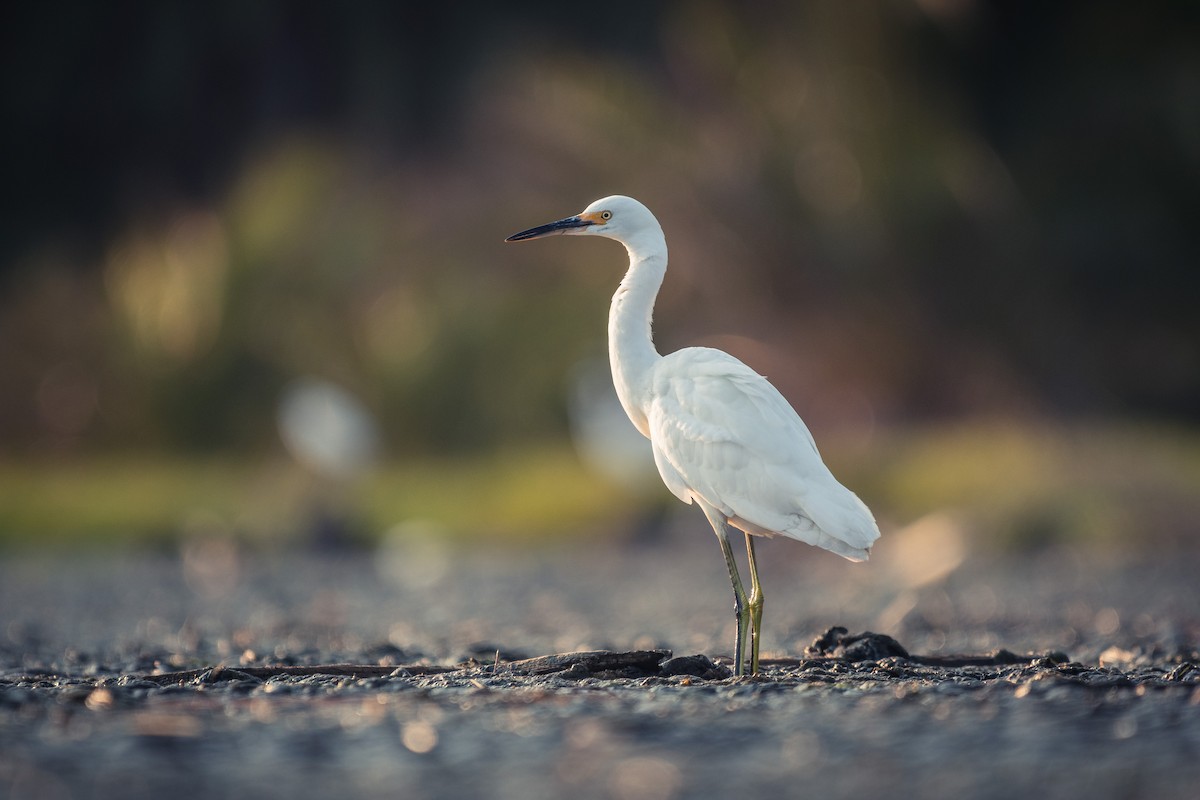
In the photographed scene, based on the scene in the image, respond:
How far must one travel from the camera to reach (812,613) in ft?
26.8

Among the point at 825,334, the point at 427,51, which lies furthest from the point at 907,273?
the point at 427,51

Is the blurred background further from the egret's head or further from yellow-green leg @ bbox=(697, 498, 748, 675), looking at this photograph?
yellow-green leg @ bbox=(697, 498, 748, 675)

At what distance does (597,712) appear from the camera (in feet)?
11.5

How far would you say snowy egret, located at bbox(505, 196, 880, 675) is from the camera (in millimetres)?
4551

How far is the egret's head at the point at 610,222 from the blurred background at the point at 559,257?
6.65 metres

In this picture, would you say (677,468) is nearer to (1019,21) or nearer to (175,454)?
(1019,21)

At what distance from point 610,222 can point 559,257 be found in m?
11.6

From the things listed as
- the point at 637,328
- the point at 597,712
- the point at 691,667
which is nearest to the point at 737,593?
the point at 691,667

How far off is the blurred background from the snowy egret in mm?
6735

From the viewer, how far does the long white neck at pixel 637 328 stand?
17.1 feet

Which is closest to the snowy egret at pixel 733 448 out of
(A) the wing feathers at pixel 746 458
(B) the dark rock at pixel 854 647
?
(A) the wing feathers at pixel 746 458

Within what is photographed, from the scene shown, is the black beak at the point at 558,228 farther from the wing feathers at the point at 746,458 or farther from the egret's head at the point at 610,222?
the wing feathers at the point at 746,458

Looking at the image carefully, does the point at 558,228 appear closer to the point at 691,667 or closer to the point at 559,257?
the point at 691,667

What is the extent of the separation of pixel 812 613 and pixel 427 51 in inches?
564
